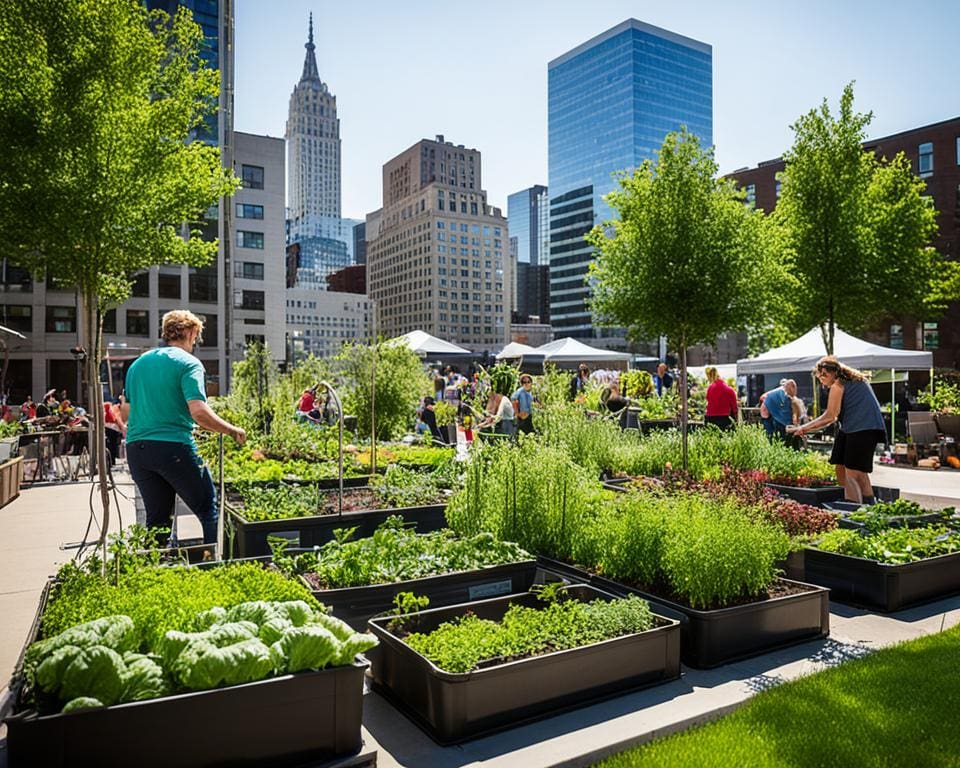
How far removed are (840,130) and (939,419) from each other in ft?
27.5

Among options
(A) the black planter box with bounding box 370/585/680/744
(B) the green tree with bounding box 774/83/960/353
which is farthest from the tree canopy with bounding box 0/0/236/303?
(B) the green tree with bounding box 774/83/960/353

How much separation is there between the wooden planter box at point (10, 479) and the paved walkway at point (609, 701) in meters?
3.55

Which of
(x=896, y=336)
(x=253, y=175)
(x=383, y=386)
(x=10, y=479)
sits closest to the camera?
(x=10, y=479)

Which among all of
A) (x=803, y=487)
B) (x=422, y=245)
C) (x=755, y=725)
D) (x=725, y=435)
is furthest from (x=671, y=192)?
(x=422, y=245)

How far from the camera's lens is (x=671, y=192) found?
9484 mm

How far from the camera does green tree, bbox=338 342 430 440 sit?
11.7 metres

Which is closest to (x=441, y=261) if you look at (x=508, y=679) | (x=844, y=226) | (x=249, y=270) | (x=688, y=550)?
(x=249, y=270)

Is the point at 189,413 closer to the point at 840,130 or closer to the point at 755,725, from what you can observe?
the point at 755,725

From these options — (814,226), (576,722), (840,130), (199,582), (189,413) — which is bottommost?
(576,722)

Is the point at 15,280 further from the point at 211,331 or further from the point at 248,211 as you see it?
the point at 248,211

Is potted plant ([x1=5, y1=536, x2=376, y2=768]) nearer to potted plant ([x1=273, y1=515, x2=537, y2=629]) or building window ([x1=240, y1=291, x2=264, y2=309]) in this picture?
potted plant ([x1=273, y1=515, x2=537, y2=629])

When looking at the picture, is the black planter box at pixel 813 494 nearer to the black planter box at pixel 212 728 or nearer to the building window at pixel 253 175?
the black planter box at pixel 212 728

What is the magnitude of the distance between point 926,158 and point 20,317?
6243cm

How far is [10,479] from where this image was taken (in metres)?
9.96
